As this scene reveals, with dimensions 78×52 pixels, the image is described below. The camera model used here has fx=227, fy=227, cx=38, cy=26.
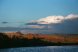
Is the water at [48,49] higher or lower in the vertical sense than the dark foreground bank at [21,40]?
lower

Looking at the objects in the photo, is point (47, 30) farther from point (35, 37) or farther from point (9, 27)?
point (9, 27)

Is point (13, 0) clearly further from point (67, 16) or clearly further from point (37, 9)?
point (67, 16)

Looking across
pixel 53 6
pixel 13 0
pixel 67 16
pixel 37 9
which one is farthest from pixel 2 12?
pixel 67 16

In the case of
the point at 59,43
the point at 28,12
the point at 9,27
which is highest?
the point at 28,12

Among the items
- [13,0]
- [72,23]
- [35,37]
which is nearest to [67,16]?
[72,23]

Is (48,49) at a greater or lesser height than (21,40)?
lesser

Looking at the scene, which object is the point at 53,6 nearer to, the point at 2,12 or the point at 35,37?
the point at 35,37

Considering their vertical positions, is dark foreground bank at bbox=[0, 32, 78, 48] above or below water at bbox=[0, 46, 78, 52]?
above

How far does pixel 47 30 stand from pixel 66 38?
0.26 m

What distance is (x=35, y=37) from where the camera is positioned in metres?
2.75

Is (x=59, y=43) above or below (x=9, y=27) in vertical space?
below

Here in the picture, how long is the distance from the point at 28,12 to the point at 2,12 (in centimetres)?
31

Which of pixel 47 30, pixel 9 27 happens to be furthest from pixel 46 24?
pixel 9 27

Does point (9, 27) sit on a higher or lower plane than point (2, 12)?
lower
